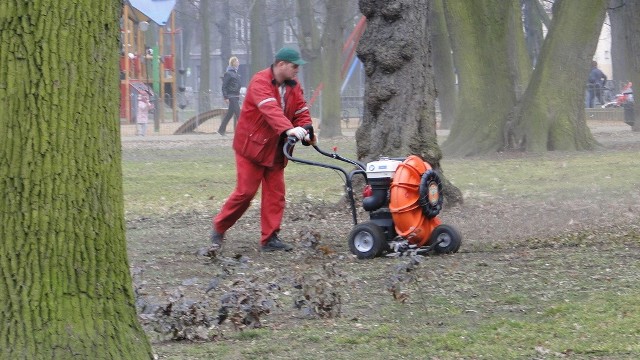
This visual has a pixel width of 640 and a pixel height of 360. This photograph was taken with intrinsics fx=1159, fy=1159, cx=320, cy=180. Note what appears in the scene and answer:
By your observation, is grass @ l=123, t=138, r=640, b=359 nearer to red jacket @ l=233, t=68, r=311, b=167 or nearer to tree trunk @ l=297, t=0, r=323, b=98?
red jacket @ l=233, t=68, r=311, b=167

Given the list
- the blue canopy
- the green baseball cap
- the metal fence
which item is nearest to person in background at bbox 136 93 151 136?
the metal fence

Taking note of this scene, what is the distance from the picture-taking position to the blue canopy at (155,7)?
32.5 meters

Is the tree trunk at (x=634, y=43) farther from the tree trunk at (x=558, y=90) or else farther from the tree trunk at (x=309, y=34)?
the tree trunk at (x=309, y=34)

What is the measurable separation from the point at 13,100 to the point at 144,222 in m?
8.37

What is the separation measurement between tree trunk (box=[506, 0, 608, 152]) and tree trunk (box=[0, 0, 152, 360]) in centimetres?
1566

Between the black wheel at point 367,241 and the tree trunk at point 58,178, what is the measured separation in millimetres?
4368

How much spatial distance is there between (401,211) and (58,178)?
4.53 metres

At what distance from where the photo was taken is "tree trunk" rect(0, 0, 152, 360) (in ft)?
14.0

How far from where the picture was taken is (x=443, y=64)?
30000 mm

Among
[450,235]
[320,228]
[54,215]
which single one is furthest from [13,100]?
[320,228]

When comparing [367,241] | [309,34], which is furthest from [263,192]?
[309,34]

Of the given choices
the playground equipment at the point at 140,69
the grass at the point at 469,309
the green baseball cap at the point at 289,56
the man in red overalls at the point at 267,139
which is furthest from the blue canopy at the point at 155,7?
the green baseball cap at the point at 289,56

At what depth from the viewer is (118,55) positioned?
181 inches

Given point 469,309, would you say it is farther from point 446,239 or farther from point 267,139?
point 267,139
